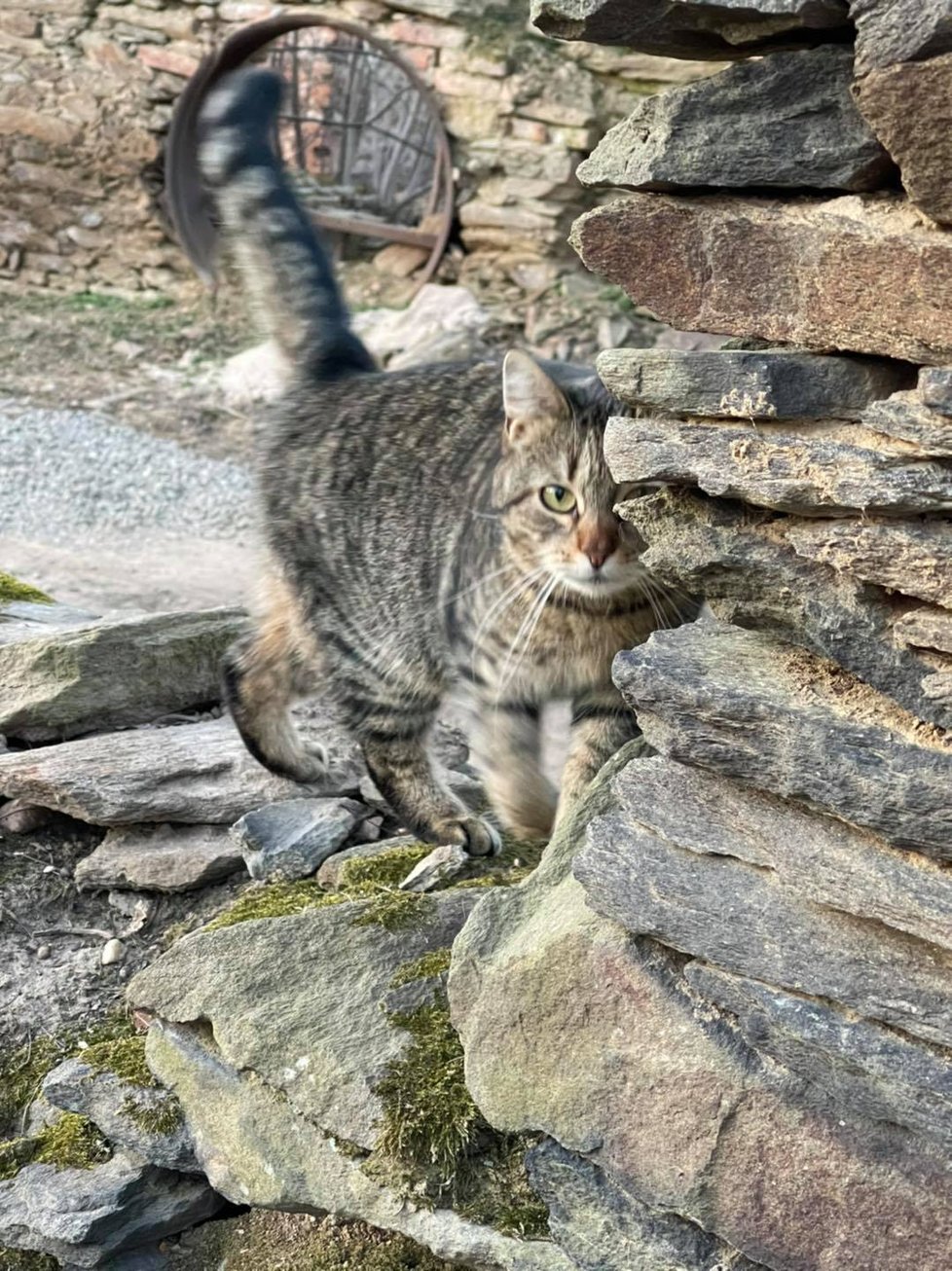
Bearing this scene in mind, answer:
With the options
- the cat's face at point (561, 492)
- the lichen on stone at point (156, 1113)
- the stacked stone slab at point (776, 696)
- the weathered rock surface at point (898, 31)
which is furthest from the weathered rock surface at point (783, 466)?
the lichen on stone at point (156, 1113)

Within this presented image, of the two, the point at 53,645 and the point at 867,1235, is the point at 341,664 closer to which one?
the point at 53,645

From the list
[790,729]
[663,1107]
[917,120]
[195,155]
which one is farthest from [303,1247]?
[195,155]

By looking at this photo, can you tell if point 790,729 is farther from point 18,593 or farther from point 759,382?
point 18,593

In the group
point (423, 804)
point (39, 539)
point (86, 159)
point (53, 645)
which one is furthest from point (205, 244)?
point (423, 804)

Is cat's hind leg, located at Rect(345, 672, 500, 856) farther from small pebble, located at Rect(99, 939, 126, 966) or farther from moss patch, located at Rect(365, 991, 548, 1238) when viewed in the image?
moss patch, located at Rect(365, 991, 548, 1238)

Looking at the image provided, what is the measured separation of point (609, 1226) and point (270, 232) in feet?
8.43

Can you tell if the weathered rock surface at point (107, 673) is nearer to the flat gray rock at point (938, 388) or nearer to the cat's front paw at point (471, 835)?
the cat's front paw at point (471, 835)

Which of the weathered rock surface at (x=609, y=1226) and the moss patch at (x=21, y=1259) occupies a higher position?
the weathered rock surface at (x=609, y=1226)

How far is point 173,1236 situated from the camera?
124 inches

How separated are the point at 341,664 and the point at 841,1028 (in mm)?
2066

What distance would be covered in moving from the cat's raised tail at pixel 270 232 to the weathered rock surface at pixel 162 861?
1305mm

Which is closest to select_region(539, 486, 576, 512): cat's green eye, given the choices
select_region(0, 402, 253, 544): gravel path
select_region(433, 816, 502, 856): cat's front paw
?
select_region(433, 816, 502, 856): cat's front paw

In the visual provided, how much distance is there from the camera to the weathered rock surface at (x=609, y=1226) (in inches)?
95.3

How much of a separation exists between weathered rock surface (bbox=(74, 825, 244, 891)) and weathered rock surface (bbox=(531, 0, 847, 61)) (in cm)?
230
